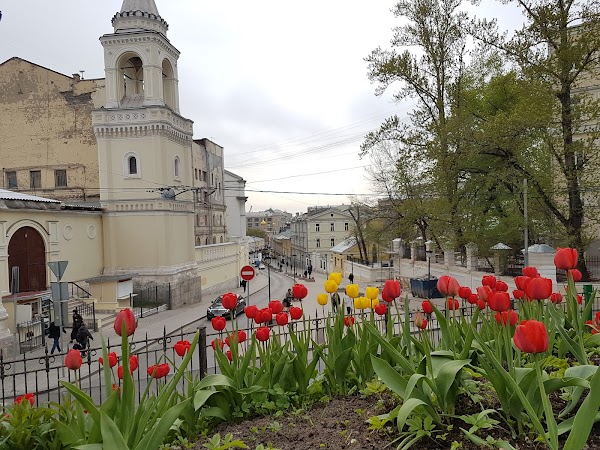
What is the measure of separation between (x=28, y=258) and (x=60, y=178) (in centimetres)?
1365

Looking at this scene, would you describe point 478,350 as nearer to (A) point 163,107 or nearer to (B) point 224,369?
(B) point 224,369

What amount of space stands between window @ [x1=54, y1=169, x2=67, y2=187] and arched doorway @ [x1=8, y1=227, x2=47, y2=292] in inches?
500

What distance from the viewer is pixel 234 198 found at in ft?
180

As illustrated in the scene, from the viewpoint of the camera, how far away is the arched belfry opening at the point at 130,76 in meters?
23.7

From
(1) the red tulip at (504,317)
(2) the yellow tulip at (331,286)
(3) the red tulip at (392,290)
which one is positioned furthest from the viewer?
(2) the yellow tulip at (331,286)

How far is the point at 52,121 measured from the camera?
30125 millimetres

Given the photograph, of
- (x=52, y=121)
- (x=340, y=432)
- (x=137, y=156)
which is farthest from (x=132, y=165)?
(x=340, y=432)

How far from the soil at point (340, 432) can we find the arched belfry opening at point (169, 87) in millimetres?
23821

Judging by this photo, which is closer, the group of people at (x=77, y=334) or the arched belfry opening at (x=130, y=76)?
the group of people at (x=77, y=334)

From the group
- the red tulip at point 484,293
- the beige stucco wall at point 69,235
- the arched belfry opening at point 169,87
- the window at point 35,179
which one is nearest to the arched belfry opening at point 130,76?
the arched belfry opening at point 169,87

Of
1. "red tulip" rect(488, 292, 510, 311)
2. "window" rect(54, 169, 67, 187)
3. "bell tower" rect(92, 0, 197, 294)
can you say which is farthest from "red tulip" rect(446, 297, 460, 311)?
"window" rect(54, 169, 67, 187)

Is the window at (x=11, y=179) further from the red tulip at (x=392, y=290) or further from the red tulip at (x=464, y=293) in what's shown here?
the red tulip at (x=464, y=293)

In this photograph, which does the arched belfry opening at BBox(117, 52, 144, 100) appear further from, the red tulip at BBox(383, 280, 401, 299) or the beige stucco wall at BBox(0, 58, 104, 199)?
the red tulip at BBox(383, 280, 401, 299)

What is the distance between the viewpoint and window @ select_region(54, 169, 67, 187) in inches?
1193
